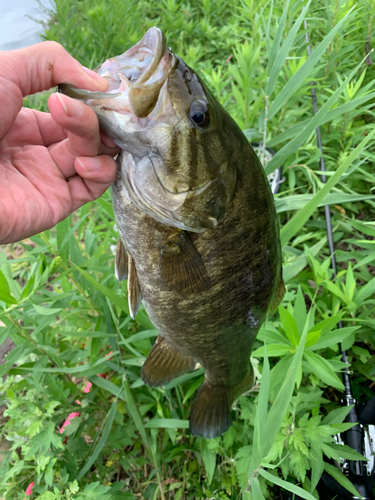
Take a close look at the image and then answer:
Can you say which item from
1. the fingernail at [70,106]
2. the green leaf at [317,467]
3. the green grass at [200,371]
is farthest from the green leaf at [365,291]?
the fingernail at [70,106]

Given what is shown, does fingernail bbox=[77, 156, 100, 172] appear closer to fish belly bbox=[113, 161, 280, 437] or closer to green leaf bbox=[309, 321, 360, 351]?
fish belly bbox=[113, 161, 280, 437]

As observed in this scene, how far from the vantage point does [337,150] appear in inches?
103

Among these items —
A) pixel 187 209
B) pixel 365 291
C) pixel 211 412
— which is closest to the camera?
pixel 187 209

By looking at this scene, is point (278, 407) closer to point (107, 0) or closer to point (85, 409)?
point (85, 409)

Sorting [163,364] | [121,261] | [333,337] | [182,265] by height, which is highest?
[182,265]

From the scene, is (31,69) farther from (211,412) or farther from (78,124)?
(211,412)

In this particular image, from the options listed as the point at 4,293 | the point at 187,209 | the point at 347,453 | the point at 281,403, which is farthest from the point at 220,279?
the point at 347,453

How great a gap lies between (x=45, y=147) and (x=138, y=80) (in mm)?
622

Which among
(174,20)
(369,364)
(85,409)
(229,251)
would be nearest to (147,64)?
(229,251)

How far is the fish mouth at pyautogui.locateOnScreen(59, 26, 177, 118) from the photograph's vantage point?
0.84 metres

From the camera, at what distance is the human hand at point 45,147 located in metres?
0.95

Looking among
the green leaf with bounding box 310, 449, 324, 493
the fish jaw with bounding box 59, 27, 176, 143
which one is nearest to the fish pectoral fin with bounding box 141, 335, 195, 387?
the green leaf with bounding box 310, 449, 324, 493

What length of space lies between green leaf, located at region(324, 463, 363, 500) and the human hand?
1.50 metres

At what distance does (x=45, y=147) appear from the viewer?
4.23ft
